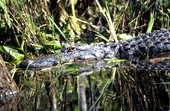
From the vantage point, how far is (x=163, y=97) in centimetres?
188

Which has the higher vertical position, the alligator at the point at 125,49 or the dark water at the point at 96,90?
the alligator at the point at 125,49

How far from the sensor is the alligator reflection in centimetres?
176

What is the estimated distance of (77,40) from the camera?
538 cm

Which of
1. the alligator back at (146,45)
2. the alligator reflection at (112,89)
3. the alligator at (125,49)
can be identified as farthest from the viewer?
the alligator back at (146,45)

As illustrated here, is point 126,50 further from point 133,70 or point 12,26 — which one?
point 12,26

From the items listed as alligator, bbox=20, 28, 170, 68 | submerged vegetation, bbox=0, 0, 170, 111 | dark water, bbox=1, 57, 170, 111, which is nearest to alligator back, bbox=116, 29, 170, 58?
alligator, bbox=20, 28, 170, 68

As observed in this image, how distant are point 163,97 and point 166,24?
3.67 meters

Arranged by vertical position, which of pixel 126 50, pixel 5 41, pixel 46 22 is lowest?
pixel 126 50

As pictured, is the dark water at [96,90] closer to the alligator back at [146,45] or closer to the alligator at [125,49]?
the alligator at [125,49]

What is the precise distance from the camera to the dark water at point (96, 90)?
69.8 inches

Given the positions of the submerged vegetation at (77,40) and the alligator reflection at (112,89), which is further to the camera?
the submerged vegetation at (77,40)

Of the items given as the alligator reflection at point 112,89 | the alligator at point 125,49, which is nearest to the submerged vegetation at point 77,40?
the alligator reflection at point 112,89

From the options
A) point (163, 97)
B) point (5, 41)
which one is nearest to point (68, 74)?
point (163, 97)

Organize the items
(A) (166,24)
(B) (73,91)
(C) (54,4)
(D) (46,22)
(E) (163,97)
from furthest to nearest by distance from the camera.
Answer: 1. (C) (54,4)
2. (A) (166,24)
3. (D) (46,22)
4. (B) (73,91)
5. (E) (163,97)
